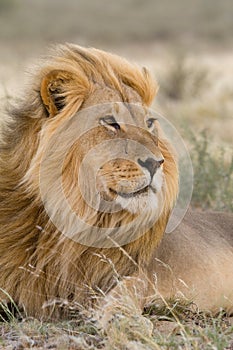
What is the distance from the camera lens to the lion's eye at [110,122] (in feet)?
14.4

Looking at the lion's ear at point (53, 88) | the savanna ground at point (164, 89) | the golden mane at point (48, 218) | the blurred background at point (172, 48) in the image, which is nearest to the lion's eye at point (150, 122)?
the golden mane at point (48, 218)

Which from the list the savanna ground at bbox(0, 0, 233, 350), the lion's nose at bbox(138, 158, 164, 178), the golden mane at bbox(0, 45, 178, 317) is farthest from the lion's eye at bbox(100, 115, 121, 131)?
the savanna ground at bbox(0, 0, 233, 350)

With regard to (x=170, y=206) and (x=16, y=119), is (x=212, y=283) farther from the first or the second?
(x=16, y=119)

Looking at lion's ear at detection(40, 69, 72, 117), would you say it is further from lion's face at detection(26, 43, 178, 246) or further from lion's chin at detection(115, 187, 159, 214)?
lion's chin at detection(115, 187, 159, 214)

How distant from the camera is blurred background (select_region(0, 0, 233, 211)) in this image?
8.07 metres

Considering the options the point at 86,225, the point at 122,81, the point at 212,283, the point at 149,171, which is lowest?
the point at 212,283

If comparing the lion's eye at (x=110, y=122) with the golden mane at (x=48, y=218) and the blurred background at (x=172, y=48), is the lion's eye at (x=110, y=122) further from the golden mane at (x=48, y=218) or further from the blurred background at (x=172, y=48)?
the blurred background at (x=172, y=48)

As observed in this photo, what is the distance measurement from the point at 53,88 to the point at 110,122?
0.34 meters

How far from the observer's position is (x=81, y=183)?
14.3 ft

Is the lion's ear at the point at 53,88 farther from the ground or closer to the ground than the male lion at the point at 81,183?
farther from the ground

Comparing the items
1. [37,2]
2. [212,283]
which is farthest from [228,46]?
[212,283]

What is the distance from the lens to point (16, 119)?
4648 millimetres

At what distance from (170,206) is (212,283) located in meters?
1.03

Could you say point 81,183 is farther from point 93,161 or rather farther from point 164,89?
point 164,89
